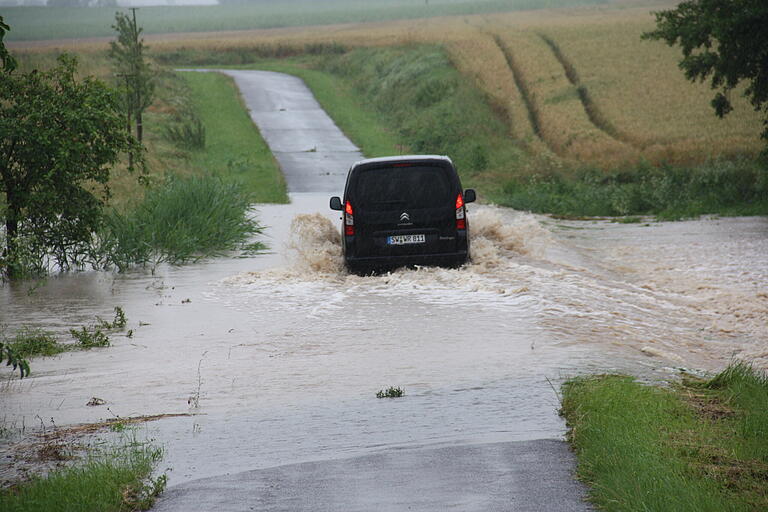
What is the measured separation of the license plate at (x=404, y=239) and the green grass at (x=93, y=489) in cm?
807

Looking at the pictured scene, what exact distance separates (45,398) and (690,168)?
2406 cm

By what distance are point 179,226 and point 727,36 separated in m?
12.7

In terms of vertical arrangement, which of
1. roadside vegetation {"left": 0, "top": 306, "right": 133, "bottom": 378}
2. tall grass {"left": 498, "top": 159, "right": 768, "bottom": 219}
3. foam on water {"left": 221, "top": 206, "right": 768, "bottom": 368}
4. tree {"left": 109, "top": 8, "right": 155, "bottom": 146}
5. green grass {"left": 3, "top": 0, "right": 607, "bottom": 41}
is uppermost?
green grass {"left": 3, "top": 0, "right": 607, "bottom": 41}

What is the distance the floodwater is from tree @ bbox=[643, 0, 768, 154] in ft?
16.7

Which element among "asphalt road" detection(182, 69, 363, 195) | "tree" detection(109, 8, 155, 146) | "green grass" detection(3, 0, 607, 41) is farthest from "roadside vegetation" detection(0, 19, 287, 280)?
"green grass" detection(3, 0, 607, 41)

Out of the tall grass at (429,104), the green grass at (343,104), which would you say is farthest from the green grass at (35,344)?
the green grass at (343,104)

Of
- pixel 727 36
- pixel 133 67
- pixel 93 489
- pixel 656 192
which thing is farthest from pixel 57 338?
pixel 133 67

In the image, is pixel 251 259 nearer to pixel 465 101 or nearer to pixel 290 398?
pixel 290 398

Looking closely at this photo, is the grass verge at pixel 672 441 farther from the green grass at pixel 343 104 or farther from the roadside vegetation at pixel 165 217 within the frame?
the green grass at pixel 343 104

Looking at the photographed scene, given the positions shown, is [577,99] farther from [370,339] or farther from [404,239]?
[370,339]

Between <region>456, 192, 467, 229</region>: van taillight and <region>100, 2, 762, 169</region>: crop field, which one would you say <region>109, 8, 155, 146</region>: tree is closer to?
<region>100, 2, 762, 169</region>: crop field

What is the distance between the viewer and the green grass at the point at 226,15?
11694 cm

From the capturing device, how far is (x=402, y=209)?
1562 centimetres

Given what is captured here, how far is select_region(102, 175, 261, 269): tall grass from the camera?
19.3 meters
